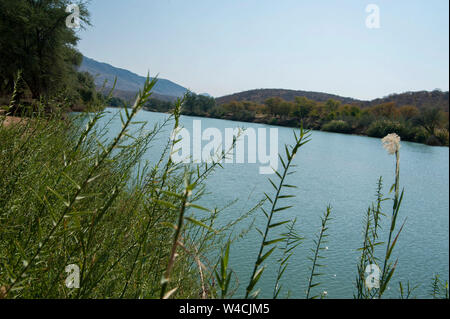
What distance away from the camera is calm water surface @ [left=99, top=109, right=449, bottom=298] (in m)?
5.87

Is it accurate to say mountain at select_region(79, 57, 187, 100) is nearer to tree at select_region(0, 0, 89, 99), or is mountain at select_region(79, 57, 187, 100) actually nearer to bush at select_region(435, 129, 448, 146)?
tree at select_region(0, 0, 89, 99)

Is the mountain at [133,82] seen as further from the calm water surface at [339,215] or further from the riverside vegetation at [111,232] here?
the calm water surface at [339,215]

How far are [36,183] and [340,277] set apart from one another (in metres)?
5.81

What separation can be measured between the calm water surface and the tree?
399 inches

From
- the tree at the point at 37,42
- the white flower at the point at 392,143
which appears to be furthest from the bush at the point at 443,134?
the tree at the point at 37,42

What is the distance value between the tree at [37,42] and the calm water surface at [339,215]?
1013 centimetres

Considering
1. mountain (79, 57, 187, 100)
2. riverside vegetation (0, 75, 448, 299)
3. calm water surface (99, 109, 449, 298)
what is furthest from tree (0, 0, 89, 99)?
riverside vegetation (0, 75, 448, 299)

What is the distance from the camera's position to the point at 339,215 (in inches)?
393

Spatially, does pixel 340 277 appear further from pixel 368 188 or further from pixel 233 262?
pixel 368 188

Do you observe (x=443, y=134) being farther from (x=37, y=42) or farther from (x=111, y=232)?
(x=37, y=42)

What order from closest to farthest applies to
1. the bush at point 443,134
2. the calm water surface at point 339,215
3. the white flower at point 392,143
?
the white flower at point 392,143 → the calm water surface at point 339,215 → the bush at point 443,134

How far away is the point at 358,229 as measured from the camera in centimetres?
885

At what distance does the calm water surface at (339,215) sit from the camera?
231 inches
